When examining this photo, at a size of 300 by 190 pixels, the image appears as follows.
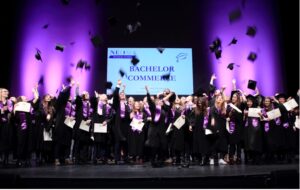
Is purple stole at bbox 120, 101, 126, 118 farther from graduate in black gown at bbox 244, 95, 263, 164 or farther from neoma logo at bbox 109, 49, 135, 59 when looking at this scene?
neoma logo at bbox 109, 49, 135, 59

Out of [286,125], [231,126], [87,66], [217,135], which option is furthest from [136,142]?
[87,66]

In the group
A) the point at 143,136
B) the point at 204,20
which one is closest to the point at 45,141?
the point at 143,136

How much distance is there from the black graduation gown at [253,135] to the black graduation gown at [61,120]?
Answer: 3.60 m

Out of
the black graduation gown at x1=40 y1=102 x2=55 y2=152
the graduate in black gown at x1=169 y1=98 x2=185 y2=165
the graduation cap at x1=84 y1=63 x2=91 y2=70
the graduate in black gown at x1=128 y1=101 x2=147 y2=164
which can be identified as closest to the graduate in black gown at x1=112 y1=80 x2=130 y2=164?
the graduate in black gown at x1=128 y1=101 x2=147 y2=164

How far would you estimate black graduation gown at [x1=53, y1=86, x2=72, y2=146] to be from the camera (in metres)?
7.23

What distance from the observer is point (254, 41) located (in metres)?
10.6

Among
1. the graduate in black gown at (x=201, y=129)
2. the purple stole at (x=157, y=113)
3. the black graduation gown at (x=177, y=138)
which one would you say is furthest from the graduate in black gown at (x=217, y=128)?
the purple stole at (x=157, y=113)

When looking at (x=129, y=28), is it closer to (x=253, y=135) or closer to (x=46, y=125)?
(x=46, y=125)

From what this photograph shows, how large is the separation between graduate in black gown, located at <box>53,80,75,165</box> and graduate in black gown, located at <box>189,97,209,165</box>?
8.20ft

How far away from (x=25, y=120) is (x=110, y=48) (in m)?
3.87

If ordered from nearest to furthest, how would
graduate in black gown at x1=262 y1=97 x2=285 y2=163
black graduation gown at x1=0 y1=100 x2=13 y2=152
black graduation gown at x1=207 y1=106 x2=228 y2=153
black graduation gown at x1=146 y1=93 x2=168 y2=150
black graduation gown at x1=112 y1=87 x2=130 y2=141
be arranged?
black graduation gown at x1=146 y1=93 x2=168 y2=150
black graduation gown at x1=0 y1=100 x2=13 y2=152
black graduation gown at x1=207 y1=106 x2=228 y2=153
graduate in black gown at x1=262 y1=97 x2=285 y2=163
black graduation gown at x1=112 y1=87 x2=130 y2=141

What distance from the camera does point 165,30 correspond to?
1036 cm

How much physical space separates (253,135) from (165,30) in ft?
14.7

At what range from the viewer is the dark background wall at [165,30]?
10.2 metres
